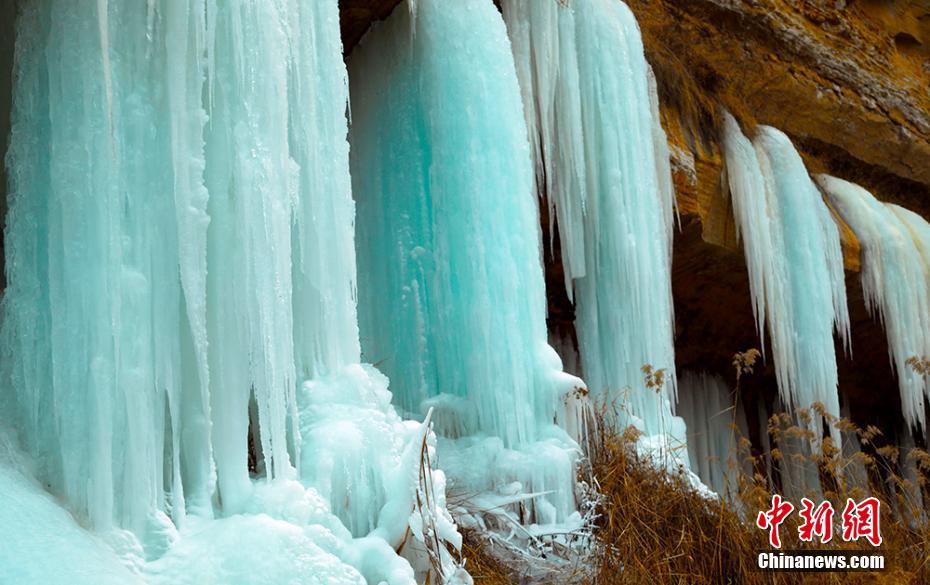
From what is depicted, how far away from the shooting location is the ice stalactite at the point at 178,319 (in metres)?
2.64

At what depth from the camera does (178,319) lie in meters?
2.89

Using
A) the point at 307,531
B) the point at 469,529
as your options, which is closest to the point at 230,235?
the point at 307,531

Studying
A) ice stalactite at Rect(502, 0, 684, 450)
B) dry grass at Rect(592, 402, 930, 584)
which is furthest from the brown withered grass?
ice stalactite at Rect(502, 0, 684, 450)

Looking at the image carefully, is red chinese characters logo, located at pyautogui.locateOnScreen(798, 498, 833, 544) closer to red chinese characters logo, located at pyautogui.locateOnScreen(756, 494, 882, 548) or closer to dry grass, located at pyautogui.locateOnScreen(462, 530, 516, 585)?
red chinese characters logo, located at pyautogui.locateOnScreen(756, 494, 882, 548)

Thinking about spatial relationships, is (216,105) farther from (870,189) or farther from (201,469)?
(870,189)

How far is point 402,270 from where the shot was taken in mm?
4906

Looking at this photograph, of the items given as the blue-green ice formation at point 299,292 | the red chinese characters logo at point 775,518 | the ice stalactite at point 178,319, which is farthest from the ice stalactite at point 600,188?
the ice stalactite at point 178,319

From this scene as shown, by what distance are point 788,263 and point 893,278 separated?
4.01 ft

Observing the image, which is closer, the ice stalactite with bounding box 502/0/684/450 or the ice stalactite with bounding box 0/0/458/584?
the ice stalactite with bounding box 0/0/458/584

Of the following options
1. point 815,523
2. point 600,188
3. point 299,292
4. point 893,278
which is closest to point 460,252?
point 600,188

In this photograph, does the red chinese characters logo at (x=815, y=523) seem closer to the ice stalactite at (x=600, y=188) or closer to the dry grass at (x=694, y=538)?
the dry grass at (x=694, y=538)

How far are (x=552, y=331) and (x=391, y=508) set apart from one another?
4917 millimetres

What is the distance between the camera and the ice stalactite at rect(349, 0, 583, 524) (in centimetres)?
443

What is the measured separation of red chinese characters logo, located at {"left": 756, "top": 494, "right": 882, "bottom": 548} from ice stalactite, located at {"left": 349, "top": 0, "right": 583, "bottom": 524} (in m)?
0.75
